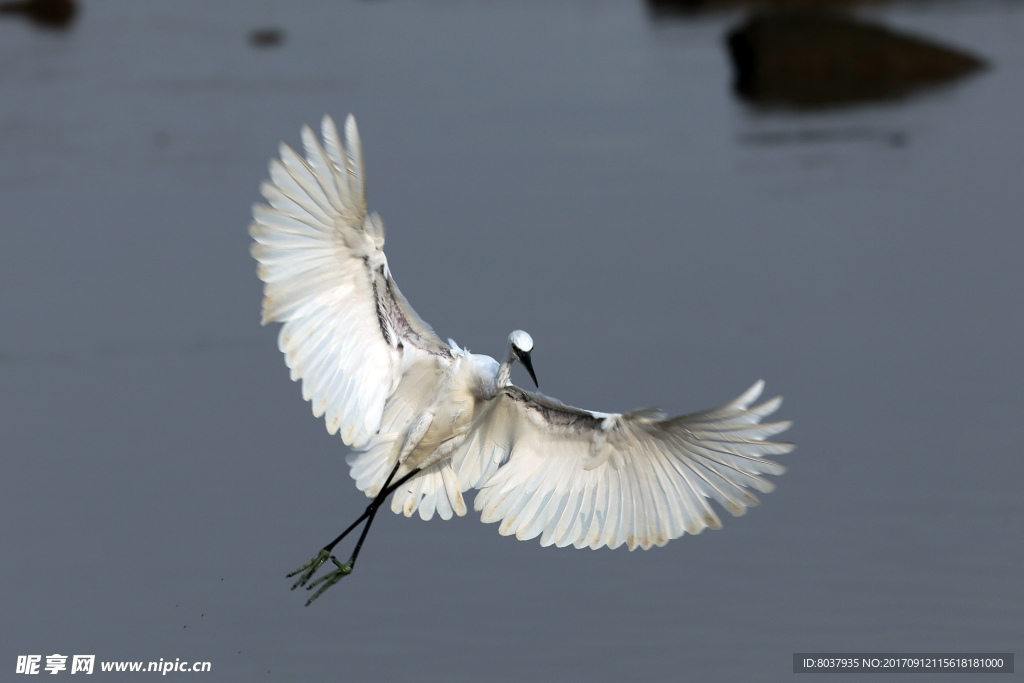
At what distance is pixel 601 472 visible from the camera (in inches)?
330

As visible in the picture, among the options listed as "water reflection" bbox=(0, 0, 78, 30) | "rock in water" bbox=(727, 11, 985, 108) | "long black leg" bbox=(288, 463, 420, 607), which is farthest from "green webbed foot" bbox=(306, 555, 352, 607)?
"water reflection" bbox=(0, 0, 78, 30)

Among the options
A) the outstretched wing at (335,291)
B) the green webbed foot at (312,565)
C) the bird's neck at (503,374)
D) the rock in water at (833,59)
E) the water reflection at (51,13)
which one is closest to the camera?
the outstretched wing at (335,291)

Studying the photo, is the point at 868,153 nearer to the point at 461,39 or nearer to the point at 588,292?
the point at 588,292

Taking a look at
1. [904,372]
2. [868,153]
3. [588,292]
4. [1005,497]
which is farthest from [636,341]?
[868,153]

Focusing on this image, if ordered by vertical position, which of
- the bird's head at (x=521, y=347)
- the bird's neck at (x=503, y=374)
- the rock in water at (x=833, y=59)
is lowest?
the bird's neck at (x=503, y=374)

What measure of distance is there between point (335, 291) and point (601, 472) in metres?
1.92

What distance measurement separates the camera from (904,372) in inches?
470

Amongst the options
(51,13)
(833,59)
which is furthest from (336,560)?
(51,13)

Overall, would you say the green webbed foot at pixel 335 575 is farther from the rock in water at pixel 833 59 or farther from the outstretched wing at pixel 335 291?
the rock in water at pixel 833 59

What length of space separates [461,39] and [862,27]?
8.44m

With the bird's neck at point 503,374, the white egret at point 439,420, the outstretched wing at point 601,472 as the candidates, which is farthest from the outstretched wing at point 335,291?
the outstretched wing at point 601,472

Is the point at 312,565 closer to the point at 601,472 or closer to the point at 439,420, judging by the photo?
the point at 439,420

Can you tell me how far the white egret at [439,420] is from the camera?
25.0 feet

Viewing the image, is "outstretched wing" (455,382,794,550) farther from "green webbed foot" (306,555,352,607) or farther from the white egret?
"green webbed foot" (306,555,352,607)
